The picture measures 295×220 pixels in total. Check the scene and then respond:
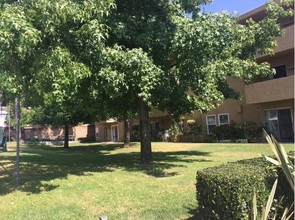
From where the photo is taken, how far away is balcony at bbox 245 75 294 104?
21350 millimetres

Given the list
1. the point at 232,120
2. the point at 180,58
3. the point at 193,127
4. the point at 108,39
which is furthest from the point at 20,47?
the point at 193,127

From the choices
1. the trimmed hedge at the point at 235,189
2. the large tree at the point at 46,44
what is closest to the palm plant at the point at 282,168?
the trimmed hedge at the point at 235,189

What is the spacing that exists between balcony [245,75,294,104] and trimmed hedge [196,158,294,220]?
655 inches

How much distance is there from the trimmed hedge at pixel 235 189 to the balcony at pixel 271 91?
1664cm

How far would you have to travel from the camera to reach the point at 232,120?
88.8 ft

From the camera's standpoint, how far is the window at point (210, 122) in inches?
1147

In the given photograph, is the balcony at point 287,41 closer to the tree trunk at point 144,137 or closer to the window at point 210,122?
the window at point 210,122

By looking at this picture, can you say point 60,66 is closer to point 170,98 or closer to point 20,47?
point 20,47

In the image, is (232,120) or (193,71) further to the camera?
(232,120)

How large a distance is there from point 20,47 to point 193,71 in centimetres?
523

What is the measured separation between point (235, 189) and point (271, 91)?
18.7m

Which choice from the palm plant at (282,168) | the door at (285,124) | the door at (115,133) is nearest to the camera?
the palm plant at (282,168)

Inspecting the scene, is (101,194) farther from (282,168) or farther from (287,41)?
(287,41)

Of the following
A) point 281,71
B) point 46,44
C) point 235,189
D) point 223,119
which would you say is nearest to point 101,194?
point 46,44
